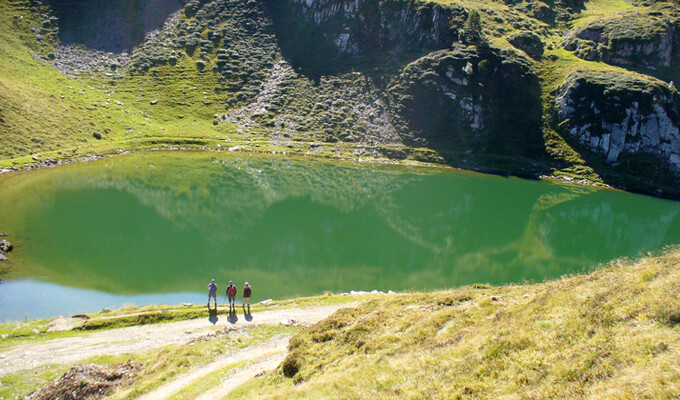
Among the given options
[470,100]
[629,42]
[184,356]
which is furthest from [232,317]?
[629,42]

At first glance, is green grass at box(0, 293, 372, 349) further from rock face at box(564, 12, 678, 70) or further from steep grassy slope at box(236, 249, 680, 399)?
rock face at box(564, 12, 678, 70)

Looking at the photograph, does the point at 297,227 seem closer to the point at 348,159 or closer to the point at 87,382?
the point at 87,382

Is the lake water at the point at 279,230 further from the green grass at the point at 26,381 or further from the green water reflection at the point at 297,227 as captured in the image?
the green grass at the point at 26,381

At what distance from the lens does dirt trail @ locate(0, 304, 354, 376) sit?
21141 mm

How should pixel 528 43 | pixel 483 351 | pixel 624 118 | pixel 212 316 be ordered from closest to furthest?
1. pixel 483 351
2. pixel 212 316
3. pixel 624 118
4. pixel 528 43

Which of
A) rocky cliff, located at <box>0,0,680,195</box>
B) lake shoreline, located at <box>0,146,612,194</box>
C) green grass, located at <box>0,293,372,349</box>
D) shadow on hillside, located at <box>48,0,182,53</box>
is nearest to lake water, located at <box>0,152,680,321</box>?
green grass, located at <box>0,293,372,349</box>

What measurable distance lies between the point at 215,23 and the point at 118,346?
14894 cm

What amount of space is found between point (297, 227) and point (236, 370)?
122ft

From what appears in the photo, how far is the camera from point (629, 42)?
5027 inches

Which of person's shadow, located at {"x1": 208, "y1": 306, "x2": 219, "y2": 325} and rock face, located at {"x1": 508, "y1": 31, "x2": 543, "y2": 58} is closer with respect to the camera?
person's shadow, located at {"x1": 208, "y1": 306, "x2": 219, "y2": 325}

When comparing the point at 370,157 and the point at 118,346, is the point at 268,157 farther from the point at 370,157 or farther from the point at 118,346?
the point at 118,346

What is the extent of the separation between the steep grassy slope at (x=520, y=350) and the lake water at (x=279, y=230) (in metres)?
20.3

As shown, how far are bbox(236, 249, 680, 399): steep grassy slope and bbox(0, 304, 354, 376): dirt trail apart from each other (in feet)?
31.1

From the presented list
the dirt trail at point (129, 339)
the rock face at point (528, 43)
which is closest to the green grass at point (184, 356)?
the dirt trail at point (129, 339)
